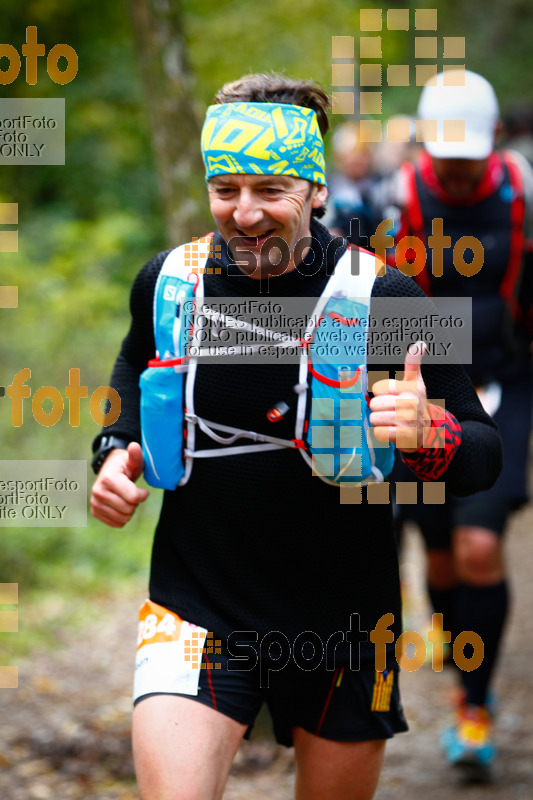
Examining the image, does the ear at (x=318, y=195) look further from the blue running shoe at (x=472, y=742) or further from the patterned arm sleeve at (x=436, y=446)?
the blue running shoe at (x=472, y=742)

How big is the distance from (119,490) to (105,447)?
25 cm

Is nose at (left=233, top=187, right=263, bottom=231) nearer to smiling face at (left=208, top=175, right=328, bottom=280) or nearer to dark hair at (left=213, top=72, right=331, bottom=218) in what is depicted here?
smiling face at (left=208, top=175, right=328, bottom=280)

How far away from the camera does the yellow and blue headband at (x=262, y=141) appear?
2420mm

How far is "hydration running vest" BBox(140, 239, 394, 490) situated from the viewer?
2.38 meters

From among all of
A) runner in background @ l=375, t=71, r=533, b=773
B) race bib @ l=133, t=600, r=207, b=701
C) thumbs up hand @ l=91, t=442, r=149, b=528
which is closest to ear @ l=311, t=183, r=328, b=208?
thumbs up hand @ l=91, t=442, r=149, b=528

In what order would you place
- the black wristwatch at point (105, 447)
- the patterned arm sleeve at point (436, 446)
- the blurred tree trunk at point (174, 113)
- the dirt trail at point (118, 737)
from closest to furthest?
the patterned arm sleeve at point (436, 446) < the black wristwatch at point (105, 447) < the dirt trail at point (118, 737) < the blurred tree trunk at point (174, 113)

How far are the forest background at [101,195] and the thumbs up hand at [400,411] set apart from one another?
1.09 m

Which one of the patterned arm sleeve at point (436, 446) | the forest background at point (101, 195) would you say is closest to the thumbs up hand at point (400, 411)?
the patterned arm sleeve at point (436, 446)

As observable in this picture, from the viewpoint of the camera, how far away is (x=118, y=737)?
4410mm

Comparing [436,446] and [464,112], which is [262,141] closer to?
[436,446]

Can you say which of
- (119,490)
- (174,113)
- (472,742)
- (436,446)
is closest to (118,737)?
(472,742)

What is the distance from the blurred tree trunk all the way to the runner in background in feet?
4.03

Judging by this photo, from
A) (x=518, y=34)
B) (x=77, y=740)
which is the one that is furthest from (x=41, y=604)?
(x=518, y=34)

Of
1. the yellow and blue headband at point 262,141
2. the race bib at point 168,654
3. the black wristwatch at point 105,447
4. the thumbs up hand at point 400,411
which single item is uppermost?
the yellow and blue headband at point 262,141
